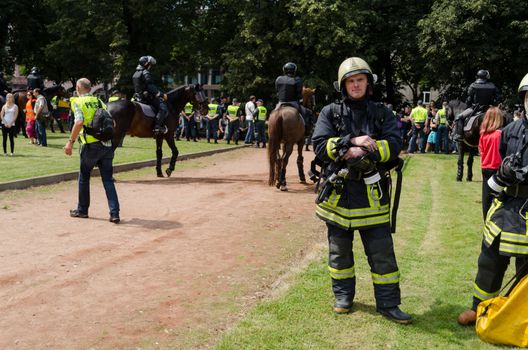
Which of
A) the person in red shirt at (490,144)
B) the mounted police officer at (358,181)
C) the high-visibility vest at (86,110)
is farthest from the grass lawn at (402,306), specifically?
the high-visibility vest at (86,110)

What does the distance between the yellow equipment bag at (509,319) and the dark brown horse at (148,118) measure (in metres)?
9.27

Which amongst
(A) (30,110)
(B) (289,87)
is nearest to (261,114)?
(A) (30,110)

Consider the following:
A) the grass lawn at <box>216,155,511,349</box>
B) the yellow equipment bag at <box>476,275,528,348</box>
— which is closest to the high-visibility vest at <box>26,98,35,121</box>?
the grass lawn at <box>216,155,511,349</box>

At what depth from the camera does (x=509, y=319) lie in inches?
175

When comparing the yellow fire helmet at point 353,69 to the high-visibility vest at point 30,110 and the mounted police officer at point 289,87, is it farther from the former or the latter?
the high-visibility vest at point 30,110

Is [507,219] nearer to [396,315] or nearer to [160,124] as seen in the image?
[396,315]

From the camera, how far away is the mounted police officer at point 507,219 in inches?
177

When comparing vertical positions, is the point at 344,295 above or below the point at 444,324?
above

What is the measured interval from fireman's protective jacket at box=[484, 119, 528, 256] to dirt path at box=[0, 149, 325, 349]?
2.27m

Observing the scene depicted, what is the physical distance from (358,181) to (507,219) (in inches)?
48.1

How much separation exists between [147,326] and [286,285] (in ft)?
5.37

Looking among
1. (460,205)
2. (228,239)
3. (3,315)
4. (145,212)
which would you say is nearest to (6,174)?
(145,212)

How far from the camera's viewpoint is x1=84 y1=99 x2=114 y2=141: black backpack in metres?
8.52

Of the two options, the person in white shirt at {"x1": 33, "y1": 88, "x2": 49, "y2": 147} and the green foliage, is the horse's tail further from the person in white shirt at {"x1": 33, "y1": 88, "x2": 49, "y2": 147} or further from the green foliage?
the green foliage
